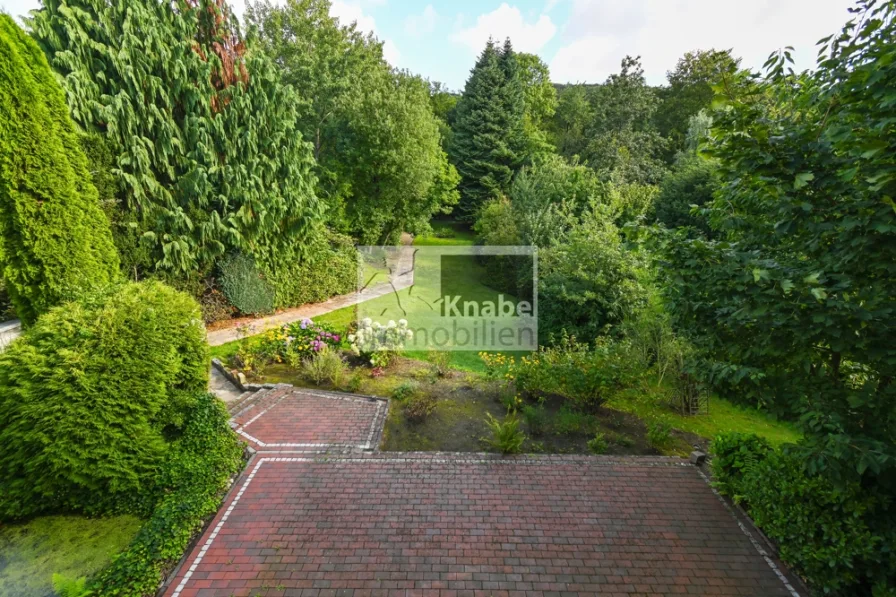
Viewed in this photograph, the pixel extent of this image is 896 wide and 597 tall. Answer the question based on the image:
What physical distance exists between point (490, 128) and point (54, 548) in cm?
2626

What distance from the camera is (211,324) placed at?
12273mm

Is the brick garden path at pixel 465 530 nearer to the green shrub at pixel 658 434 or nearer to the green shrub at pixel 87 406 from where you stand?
the green shrub at pixel 658 434

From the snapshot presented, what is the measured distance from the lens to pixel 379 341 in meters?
9.81

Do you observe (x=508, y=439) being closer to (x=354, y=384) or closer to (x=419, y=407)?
(x=419, y=407)

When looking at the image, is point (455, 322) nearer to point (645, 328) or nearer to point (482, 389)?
point (482, 389)

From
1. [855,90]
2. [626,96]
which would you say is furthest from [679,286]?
[626,96]

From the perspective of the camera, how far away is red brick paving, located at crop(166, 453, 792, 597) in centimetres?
433

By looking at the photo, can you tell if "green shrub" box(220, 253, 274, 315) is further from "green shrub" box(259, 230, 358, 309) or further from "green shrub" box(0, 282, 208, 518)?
"green shrub" box(0, 282, 208, 518)

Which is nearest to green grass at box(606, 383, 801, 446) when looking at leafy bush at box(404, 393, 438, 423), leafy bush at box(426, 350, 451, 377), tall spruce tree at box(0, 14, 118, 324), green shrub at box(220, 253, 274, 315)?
leafy bush at box(404, 393, 438, 423)

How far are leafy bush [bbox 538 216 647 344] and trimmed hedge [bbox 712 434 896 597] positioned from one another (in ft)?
20.4

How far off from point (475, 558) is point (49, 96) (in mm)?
10666

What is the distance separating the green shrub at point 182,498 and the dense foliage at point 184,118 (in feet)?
23.2

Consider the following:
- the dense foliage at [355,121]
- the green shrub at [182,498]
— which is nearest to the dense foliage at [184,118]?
the dense foliage at [355,121]

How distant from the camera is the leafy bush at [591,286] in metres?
11.3
